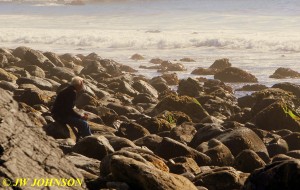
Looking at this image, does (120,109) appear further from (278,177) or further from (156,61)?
(156,61)

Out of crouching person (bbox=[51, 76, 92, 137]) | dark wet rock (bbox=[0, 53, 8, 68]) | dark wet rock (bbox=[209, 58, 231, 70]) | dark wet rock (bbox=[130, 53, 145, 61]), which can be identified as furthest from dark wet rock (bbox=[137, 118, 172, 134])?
dark wet rock (bbox=[130, 53, 145, 61])

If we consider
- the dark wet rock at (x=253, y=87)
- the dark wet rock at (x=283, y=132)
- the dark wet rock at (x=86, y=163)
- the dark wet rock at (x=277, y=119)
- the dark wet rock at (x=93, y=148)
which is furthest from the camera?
the dark wet rock at (x=253, y=87)

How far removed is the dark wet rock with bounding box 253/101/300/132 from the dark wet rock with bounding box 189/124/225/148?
8.69 ft

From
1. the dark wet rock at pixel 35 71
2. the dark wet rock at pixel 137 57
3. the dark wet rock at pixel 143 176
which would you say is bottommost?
the dark wet rock at pixel 137 57

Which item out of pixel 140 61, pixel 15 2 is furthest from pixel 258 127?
pixel 15 2

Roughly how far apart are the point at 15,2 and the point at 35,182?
2629 inches

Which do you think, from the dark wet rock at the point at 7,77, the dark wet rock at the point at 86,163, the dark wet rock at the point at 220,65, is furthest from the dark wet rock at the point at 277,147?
the dark wet rock at the point at 220,65

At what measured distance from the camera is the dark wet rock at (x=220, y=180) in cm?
762

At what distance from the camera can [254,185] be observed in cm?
667

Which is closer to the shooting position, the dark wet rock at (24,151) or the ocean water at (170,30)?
the dark wet rock at (24,151)

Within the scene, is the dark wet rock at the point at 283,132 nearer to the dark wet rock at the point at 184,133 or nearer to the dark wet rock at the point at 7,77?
the dark wet rock at the point at 184,133

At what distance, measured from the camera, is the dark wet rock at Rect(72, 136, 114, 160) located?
855 centimetres

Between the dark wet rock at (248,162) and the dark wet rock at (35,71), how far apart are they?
32.2 ft

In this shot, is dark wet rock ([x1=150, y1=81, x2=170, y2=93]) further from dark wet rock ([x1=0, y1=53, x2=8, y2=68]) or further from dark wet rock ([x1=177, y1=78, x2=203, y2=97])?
dark wet rock ([x1=0, y1=53, x2=8, y2=68])
